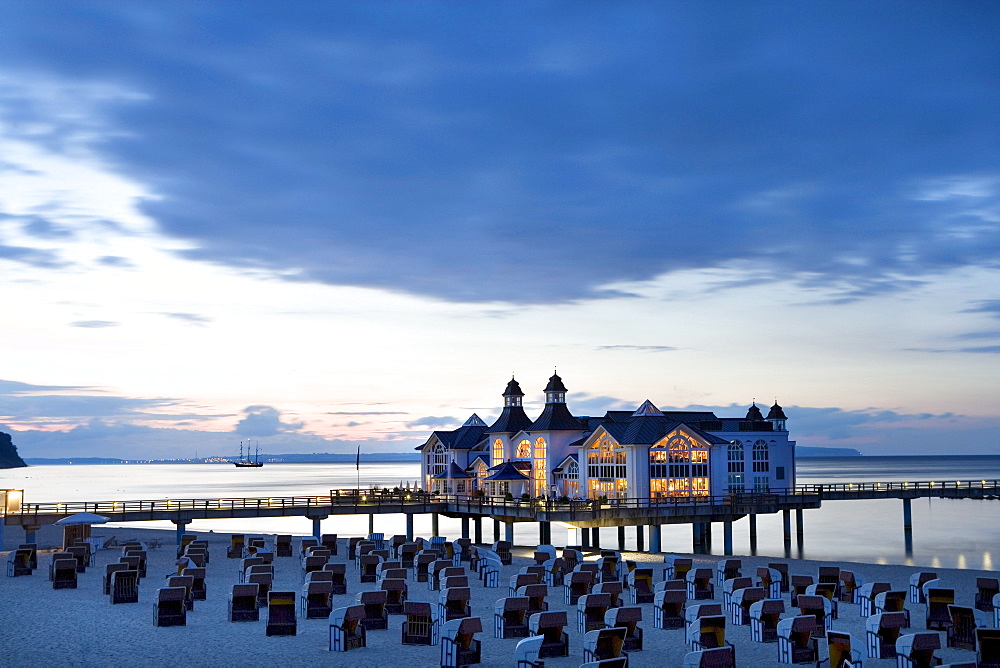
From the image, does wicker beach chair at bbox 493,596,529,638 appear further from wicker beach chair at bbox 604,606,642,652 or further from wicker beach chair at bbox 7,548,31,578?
wicker beach chair at bbox 7,548,31,578

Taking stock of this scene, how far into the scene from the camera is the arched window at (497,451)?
6544 centimetres

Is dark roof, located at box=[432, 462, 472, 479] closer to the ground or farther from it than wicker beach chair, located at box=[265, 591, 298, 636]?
farther from it

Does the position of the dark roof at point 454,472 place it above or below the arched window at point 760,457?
below

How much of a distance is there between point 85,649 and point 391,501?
37.3 metres

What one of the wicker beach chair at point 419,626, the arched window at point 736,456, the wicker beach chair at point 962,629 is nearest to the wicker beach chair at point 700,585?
the wicker beach chair at point 962,629

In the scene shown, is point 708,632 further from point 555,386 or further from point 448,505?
point 555,386

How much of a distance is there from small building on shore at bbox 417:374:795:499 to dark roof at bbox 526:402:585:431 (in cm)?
7

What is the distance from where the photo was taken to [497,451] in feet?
216

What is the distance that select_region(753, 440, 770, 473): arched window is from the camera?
202 ft

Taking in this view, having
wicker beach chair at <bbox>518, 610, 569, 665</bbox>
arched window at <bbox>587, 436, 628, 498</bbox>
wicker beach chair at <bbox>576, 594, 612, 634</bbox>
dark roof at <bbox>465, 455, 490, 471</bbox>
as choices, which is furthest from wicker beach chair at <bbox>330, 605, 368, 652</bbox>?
dark roof at <bbox>465, 455, 490, 471</bbox>

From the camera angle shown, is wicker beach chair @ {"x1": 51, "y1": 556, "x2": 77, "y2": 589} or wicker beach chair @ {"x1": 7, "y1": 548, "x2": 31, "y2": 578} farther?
wicker beach chair @ {"x1": 7, "y1": 548, "x2": 31, "y2": 578}

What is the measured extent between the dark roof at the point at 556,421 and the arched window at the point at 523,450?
0.86 meters

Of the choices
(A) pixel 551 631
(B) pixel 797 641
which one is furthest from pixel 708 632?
(A) pixel 551 631

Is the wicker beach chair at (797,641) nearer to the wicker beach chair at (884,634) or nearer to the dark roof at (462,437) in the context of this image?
the wicker beach chair at (884,634)
